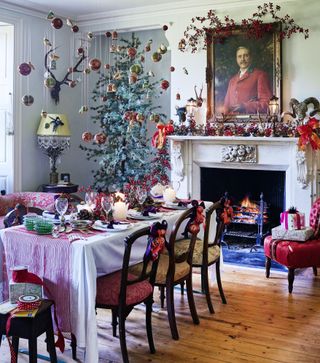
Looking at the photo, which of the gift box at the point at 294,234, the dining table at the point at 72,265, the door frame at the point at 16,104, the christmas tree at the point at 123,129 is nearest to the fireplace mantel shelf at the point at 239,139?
the christmas tree at the point at 123,129

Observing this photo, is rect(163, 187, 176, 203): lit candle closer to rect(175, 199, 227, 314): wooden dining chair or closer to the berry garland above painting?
rect(175, 199, 227, 314): wooden dining chair

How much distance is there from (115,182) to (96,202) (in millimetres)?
3374

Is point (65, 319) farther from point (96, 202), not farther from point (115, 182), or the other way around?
point (115, 182)

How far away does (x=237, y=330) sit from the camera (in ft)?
12.1

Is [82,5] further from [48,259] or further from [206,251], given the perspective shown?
[48,259]

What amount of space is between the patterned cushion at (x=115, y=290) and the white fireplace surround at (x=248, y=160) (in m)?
2.89

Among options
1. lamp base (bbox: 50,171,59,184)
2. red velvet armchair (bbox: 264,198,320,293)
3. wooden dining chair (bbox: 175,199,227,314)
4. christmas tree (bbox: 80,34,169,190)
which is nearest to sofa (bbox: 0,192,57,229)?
lamp base (bbox: 50,171,59,184)

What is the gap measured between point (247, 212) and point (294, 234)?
1620 mm

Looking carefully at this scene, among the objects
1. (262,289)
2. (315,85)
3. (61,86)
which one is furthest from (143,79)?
(262,289)

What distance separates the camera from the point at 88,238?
Answer: 10.1ft

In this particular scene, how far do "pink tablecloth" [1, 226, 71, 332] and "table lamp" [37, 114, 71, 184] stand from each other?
10.7ft

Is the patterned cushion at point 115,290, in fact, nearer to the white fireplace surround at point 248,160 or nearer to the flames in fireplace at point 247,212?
the white fireplace surround at point 248,160

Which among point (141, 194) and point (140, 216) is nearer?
point (140, 216)

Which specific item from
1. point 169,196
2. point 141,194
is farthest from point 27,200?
point 141,194
